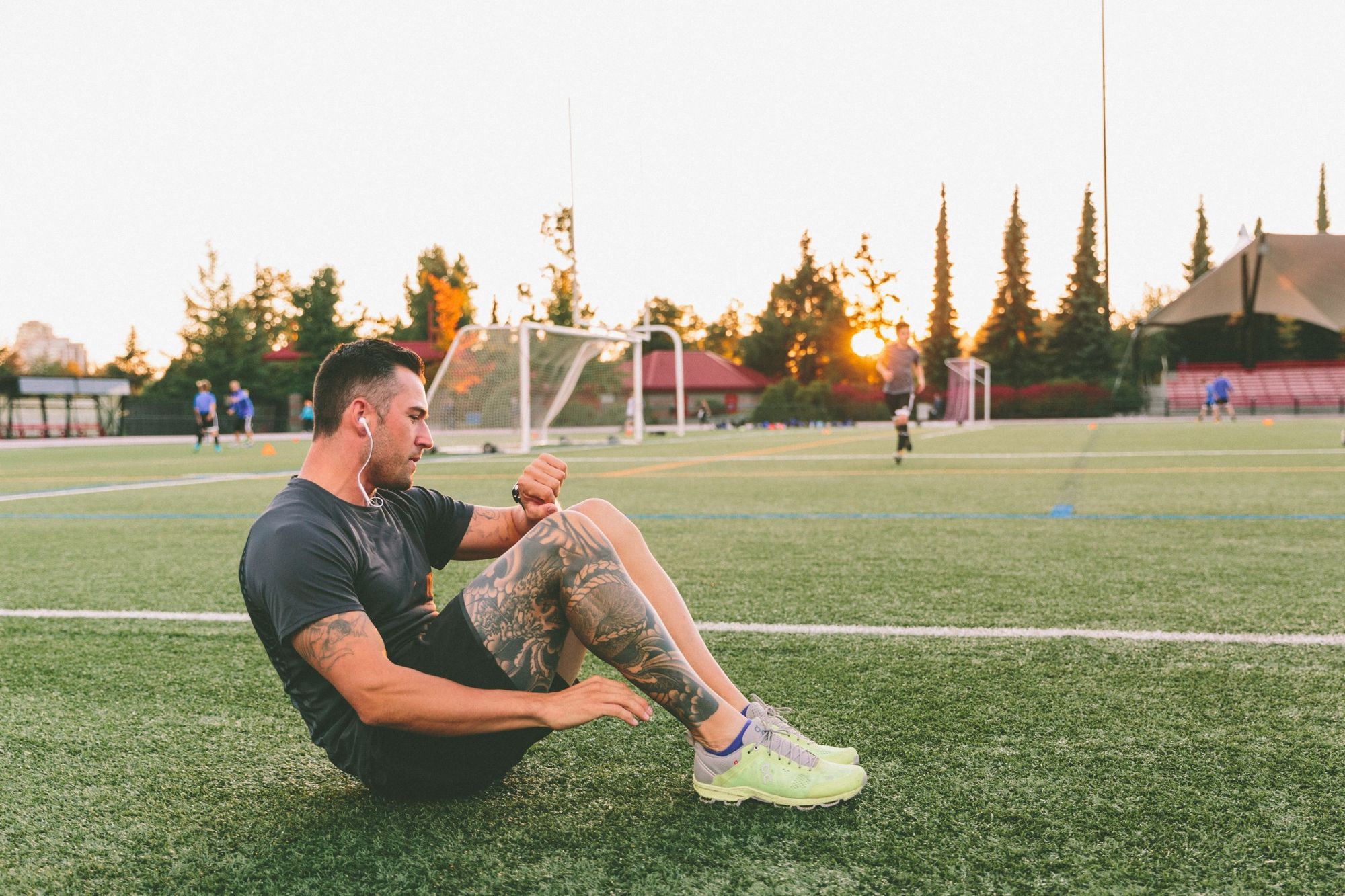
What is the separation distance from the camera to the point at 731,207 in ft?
231

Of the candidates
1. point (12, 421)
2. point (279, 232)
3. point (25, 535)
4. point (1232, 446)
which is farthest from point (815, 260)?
point (25, 535)

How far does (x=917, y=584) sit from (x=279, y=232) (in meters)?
77.1

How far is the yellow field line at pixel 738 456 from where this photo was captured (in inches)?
552

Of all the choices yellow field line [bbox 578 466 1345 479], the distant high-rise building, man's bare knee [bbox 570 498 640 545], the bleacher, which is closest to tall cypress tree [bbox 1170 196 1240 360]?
the bleacher

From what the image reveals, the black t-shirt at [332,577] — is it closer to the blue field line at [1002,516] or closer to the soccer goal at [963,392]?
the blue field line at [1002,516]

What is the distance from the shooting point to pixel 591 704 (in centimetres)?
202

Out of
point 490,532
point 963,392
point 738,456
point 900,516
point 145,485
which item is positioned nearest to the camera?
point 490,532

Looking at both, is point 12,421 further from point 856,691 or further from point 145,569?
point 856,691

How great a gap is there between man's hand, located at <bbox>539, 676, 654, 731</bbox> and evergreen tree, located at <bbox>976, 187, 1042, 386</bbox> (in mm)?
68381

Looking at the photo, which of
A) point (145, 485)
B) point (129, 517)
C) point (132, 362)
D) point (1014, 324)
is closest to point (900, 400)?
point (145, 485)

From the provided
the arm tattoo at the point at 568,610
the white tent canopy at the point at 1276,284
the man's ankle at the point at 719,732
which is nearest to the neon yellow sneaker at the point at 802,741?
the man's ankle at the point at 719,732

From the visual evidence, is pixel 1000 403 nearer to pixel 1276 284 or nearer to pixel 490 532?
pixel 1276 284

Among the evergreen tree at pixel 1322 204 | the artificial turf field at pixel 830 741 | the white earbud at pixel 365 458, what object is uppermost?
the evergreen tree at pixel 1322 204

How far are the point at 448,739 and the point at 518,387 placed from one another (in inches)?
759
